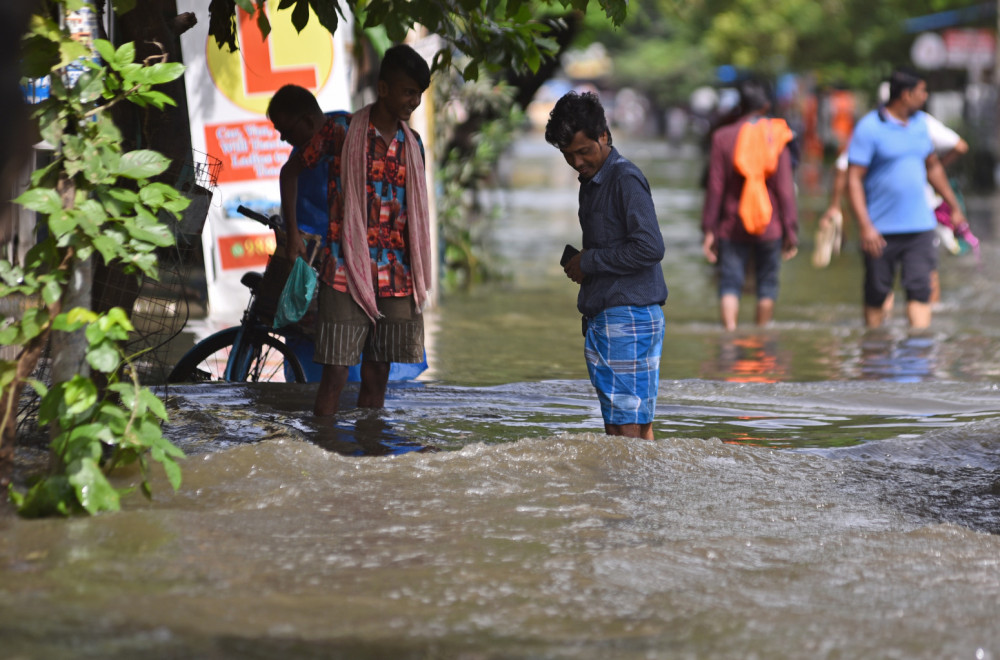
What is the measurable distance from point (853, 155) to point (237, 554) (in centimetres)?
644

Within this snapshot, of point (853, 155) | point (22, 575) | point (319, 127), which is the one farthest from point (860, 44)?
point (22, 575)

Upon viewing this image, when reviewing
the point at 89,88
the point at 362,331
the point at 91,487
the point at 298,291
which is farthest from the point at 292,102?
the point at 91,487

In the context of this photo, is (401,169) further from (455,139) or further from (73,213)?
(455,139)

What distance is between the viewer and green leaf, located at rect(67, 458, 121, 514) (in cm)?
455

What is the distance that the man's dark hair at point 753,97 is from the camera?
392 inches

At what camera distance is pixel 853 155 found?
31.9 feet

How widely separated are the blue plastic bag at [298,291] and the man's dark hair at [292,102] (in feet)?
2.54

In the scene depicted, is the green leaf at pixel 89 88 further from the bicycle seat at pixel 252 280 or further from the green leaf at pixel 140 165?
the bicycle seat at pixel 252 280

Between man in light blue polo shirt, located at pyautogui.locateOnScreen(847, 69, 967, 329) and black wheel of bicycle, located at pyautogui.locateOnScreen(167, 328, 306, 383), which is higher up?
man in light blue polo shirt, located at pyautogui.locateOnScreen(847, 69, 967, 329)

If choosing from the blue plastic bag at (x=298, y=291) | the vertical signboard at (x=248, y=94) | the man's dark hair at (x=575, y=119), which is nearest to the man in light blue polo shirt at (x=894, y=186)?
the vertical signboard at (x=248, y=94)

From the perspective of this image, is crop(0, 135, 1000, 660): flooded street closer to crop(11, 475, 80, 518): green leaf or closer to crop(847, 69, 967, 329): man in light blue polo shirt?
crop(11, 475, 80, 518): green leaf

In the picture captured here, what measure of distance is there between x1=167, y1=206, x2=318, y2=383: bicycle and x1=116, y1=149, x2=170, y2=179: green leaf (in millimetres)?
2141

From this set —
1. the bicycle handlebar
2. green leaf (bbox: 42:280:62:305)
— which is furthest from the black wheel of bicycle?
green leaf (bbox: 42:280:62:305)

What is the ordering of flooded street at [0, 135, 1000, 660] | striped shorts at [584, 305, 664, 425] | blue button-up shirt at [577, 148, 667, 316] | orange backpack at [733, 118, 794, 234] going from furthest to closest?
orange backpack at [733, 118, 794, 234] < striped shorts at [584, 305, 664, 425] < blue button-up shirt at [577, 148, 667, 316] < flooded street at [0, 135, 1000, 660]
